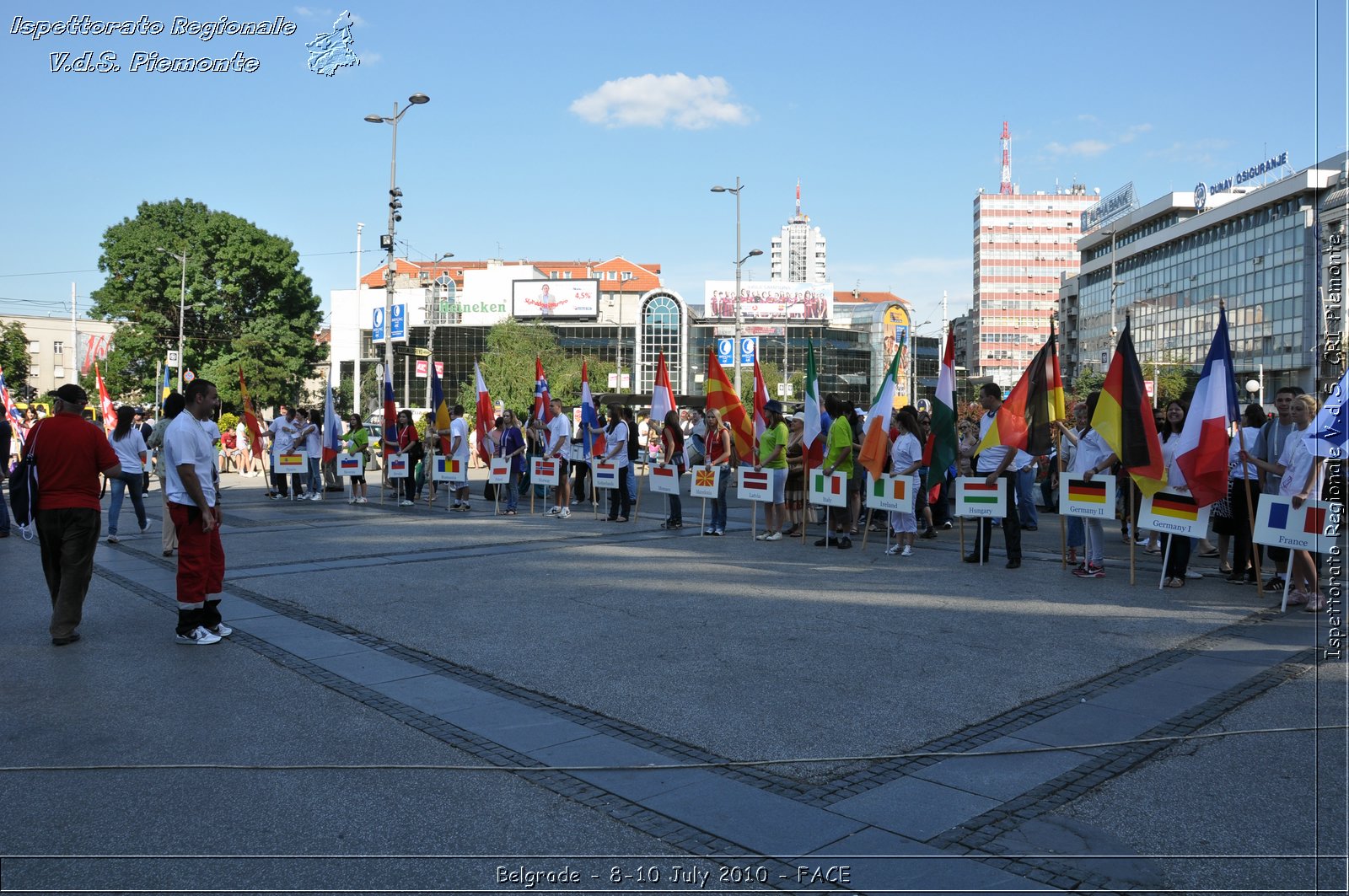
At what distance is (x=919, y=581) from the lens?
1033 centimetres

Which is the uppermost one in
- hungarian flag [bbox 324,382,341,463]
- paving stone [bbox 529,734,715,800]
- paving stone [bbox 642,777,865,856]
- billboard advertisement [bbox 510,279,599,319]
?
billboard advertisement [bbox 510,279,599,319]

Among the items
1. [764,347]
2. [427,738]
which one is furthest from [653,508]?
[764,347]

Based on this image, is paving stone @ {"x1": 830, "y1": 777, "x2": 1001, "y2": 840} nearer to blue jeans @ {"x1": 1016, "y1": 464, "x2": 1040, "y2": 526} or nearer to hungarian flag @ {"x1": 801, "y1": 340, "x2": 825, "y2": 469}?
hungarian flag @ {"x1": 801, "y1": 340, "x2": 825, "y2": 469}

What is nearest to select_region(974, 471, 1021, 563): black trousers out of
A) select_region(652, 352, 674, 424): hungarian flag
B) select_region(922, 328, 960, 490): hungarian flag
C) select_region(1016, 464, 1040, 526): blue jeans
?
select_region(922, 328, 960, 490): hungarian flag

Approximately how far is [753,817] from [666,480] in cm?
1149

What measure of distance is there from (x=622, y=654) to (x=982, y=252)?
522ft

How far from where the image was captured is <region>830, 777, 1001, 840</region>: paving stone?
414cm

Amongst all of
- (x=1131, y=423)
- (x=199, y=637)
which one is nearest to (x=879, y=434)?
(x=1131, y=423)

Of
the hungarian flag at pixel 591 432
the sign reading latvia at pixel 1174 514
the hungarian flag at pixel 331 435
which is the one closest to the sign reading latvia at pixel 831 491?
the sign reading latvia at pixel 1174 514

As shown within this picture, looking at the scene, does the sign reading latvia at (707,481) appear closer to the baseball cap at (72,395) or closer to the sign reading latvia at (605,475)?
the sign reading latvia at (605,475)

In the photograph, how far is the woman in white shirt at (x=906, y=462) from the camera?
40.7ft

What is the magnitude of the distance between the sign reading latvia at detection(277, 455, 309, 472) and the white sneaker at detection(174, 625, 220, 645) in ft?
46.1

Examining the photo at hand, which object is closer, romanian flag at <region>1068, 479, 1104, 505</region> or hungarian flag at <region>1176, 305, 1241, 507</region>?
hungarian flag at <region>1176, 305, 1241, 507</region>

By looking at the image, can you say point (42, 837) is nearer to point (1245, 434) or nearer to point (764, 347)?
point (1245, 434)
